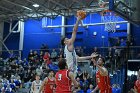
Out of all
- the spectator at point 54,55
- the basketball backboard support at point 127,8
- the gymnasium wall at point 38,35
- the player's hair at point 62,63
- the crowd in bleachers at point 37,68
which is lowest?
the crowd in bleachers at point 37,68

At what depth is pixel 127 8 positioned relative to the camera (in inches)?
518

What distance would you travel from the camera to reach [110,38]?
2508cm

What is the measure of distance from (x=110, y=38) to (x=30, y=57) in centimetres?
683

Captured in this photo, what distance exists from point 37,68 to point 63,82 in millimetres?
17360

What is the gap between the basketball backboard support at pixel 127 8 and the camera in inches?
504

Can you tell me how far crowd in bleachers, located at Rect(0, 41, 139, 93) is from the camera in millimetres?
19836

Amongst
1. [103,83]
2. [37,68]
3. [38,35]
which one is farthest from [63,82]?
[38,35]

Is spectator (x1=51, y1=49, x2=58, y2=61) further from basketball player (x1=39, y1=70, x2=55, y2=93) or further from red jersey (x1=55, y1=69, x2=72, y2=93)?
red jersey (x1=55, y1=69, x2=72, y2=93)

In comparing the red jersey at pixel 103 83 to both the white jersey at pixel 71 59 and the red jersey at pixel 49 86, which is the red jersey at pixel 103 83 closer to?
the red jersey at pixel 49 86

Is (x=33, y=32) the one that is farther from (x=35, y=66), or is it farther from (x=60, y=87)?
(x=60, y=87)

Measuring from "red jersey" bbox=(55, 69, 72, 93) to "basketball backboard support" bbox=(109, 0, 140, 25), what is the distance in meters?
6.31

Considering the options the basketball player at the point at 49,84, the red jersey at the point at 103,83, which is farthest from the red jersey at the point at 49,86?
the red jersey at the point at 103,83

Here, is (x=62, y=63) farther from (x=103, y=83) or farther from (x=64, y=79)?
(x=103, y=83)

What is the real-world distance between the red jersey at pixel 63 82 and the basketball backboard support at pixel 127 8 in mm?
6311
